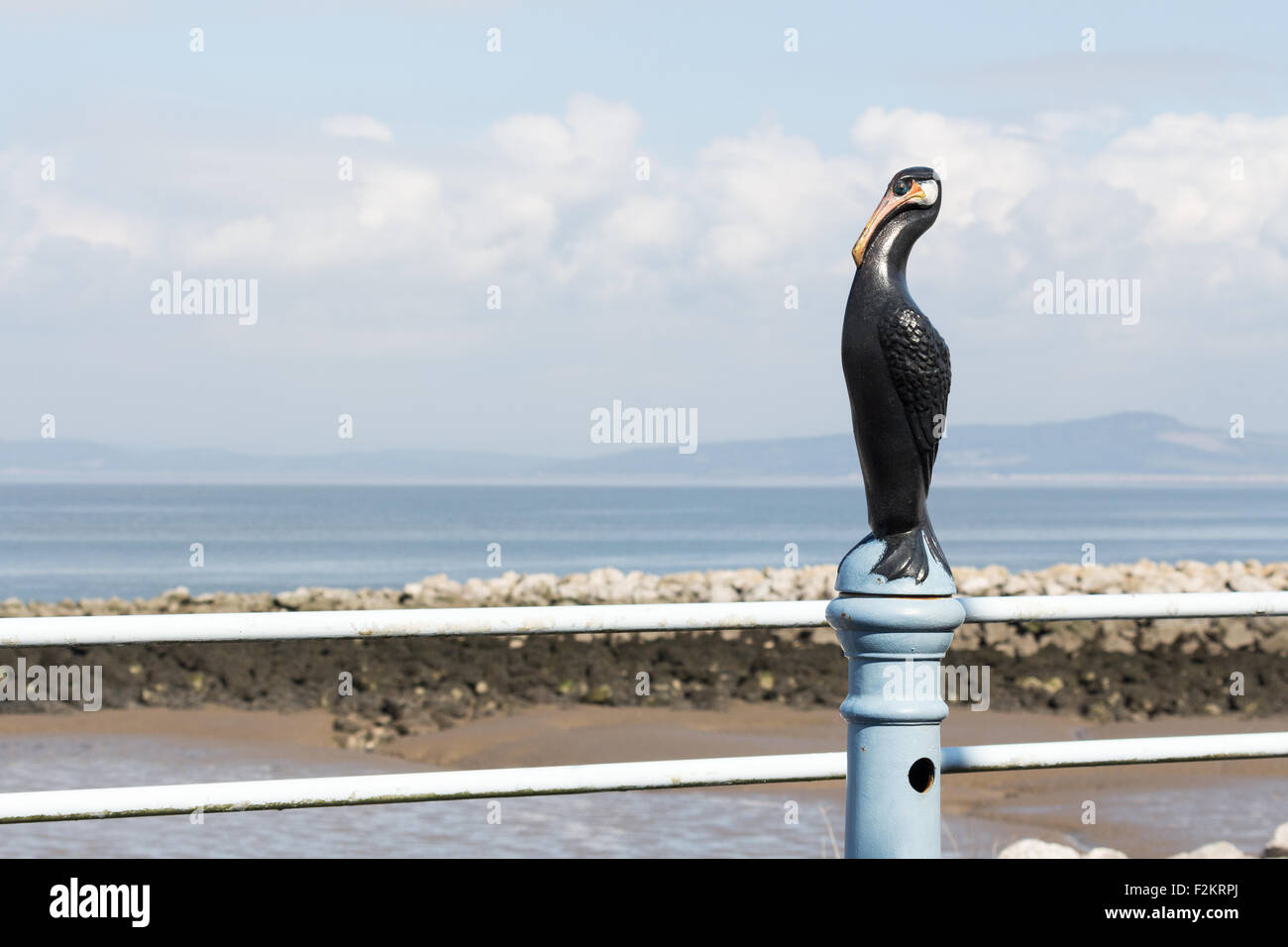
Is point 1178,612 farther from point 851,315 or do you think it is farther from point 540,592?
point 540,592

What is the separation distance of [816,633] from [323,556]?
137 ft

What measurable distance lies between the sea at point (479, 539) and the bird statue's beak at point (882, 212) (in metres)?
27.8

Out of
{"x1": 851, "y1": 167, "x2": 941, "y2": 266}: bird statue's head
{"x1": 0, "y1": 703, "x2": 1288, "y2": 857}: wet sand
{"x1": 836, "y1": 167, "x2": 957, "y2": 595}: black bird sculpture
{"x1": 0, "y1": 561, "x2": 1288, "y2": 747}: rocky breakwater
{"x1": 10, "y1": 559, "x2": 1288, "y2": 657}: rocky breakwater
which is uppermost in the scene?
{"x1": 851, "y1": 167, "x2": 941, "y2": 266}: bird statue's head

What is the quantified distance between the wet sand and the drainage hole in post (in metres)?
3.99

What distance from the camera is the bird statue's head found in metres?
3.04

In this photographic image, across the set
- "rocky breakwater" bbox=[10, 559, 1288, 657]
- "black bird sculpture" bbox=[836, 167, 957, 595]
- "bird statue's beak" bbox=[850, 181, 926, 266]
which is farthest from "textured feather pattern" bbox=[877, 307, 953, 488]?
"rocky breakwater" bbox=[10, 559, 1288, 657]

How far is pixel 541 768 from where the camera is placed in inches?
116

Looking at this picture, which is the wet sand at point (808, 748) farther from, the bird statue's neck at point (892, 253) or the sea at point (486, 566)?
the bird statue's neck at point (892, 253)

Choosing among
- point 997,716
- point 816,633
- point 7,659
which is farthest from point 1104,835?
point 7,659

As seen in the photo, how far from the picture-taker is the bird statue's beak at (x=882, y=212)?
304 centimetres

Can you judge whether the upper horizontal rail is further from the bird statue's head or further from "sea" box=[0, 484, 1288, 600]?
"sea" box=[0, 484, 1288, 600]

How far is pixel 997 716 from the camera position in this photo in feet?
38.5

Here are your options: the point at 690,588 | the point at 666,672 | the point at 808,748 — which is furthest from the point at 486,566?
the point at 808,748

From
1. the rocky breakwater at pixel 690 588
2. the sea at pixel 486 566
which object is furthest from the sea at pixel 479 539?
the rocky breakwater at pixel 690 588
